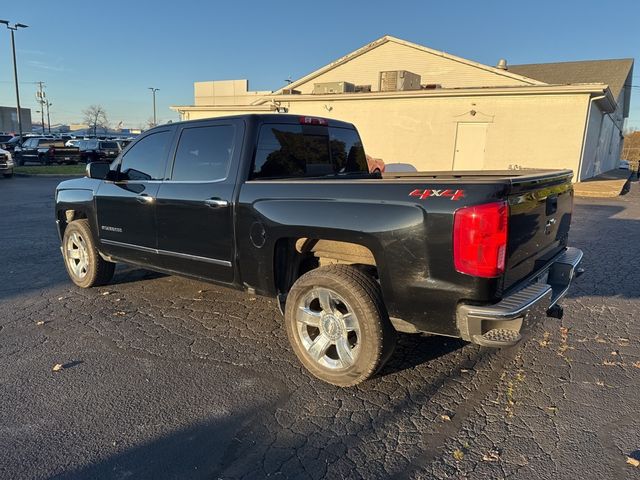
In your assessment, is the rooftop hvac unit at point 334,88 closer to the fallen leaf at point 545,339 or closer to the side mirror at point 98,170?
the side mirror at point 98,170

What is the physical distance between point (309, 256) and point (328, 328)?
0.70m

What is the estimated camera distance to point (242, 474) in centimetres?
247

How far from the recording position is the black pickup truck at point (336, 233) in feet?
9.14

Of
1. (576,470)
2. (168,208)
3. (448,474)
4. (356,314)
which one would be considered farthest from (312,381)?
(168,208)

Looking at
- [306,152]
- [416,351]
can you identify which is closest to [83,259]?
[306,152]

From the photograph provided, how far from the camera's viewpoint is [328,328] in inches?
135

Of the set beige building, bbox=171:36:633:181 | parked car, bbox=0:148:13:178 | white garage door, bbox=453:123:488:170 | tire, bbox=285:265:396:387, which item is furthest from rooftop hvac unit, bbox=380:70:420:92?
tire, bbox=285:265:396:387

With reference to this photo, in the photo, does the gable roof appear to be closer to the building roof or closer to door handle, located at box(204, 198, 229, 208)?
the building roof

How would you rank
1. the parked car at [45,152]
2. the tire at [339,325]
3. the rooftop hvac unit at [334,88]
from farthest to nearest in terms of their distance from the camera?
1. the parked car at [45,152]
2. the rooftop hvac unit at [334,88]
3. the tire at [339,325]

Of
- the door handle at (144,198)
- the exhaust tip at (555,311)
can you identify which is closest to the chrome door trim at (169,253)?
the door handle at (144,198)

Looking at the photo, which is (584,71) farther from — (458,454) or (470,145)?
(458,454)

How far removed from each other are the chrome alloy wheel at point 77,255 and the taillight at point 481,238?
179 inches

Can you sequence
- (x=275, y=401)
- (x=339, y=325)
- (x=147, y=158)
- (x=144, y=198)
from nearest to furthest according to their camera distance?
(x=275, y=401) → (x=339, y=325) → (x=144, y=198) → (x=147, y=158)

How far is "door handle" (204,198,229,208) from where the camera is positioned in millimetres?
3898
